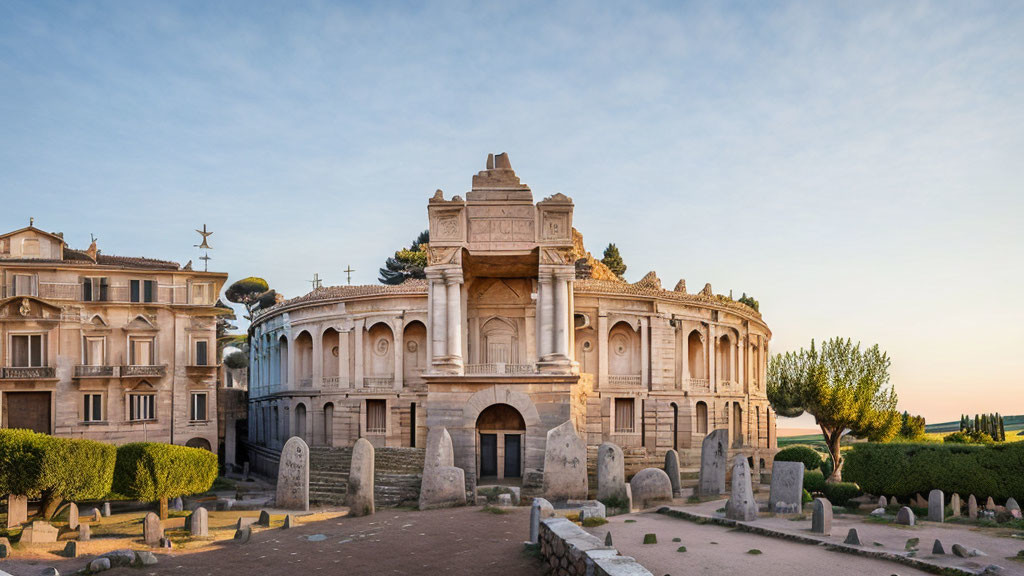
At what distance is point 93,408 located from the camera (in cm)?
4338

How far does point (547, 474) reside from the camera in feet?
90.8

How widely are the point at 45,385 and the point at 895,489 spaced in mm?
41024

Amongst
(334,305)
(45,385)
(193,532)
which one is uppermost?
(334,305)

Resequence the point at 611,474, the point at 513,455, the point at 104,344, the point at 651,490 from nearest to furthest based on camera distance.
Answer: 1. the point at 611,474
2. the point at 651,490
3. the point at 513,455
4. the point at 104,344

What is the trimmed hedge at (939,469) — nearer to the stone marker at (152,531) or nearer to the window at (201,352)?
the stone marker at (152,531)

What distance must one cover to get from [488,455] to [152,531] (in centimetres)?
1447

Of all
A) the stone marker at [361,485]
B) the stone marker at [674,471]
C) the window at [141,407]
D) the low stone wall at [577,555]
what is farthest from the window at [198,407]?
the low stone wall at [577,555]

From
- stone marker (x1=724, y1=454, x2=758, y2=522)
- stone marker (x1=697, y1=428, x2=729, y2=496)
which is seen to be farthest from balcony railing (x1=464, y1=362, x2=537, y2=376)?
stone marker (x1=724, y1=454, x2=758, y2=522)

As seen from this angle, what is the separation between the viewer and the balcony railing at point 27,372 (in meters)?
41.3

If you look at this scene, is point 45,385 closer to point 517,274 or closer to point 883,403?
point 517,274

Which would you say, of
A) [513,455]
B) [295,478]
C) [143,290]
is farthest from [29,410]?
[513,455]

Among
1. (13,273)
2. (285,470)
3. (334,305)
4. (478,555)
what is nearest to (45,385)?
(13,273)

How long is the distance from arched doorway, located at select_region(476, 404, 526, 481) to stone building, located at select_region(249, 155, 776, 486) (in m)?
0.06

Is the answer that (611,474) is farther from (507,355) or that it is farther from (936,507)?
(507,355)
